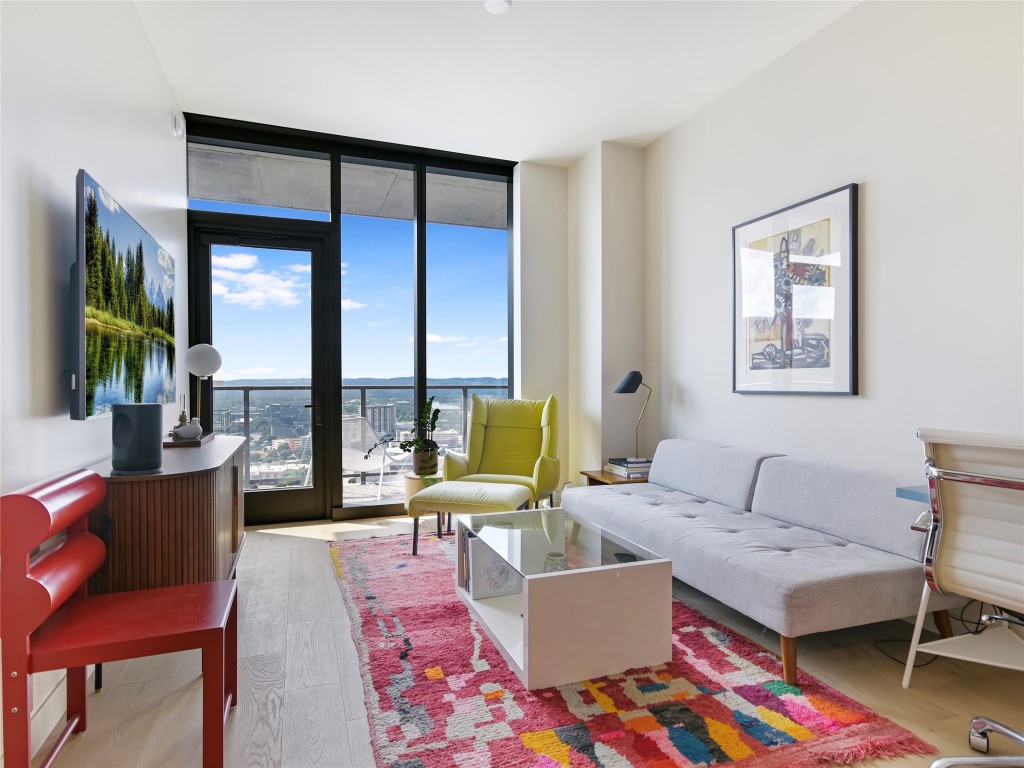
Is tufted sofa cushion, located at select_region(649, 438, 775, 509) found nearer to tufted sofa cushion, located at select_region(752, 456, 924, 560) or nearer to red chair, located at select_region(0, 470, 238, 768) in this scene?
tufted sofa cushion, located at select_region(752, 456, 924, 560)

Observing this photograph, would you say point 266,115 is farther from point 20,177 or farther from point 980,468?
point 980,468

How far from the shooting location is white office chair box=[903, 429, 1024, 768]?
5.14ft

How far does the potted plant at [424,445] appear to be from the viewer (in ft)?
13.8

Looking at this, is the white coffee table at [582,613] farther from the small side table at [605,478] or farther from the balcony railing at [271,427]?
the balcony railing at [271,427]

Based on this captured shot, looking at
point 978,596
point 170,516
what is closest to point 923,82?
point 978,596

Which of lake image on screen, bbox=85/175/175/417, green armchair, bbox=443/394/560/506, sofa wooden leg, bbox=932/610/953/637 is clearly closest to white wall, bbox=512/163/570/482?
green armchair, bbox=443/394/560/506

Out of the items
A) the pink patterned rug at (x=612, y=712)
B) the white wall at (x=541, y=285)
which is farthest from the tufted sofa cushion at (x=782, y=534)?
the white wall at (x=541, y=285)

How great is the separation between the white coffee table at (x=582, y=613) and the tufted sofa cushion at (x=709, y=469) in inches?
39.2

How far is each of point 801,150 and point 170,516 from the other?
10.7 feet

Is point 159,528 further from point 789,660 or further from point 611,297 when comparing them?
point 611,297

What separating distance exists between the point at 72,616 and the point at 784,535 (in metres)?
2.51

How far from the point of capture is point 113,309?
7.20 ft

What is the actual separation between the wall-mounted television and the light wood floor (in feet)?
3.20

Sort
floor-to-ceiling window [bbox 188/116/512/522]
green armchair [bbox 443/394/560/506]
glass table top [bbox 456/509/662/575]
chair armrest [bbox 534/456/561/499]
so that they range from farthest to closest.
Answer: floor-to-ceiling window [bbox 188/116/512/522] < green armchair [bbox 443/394/560/506] < chair armrest [bbox 534/456/561/499] < glass table top [bbox 456/509/662/575]
